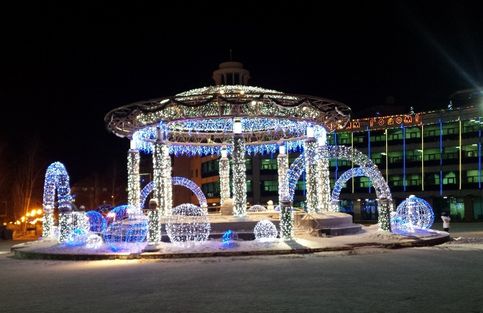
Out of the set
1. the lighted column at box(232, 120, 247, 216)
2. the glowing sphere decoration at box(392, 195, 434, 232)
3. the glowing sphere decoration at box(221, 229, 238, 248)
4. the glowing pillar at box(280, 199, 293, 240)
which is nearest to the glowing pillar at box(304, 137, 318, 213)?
the lighted column at box(232, 120, 247, 216)

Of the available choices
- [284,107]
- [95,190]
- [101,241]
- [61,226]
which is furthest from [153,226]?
[95,190]

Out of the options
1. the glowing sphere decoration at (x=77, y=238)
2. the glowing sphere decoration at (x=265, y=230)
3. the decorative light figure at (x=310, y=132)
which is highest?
the decorative light figure at (x=310, y=132)

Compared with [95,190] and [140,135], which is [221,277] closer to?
[140,135]

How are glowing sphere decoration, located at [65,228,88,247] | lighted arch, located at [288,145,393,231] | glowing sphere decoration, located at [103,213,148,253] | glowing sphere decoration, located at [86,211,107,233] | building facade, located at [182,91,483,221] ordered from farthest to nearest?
building facade, located at [182,91,483,221] < glowing sphere decoration, located at [86,211,107,233] < lighted arch, located at [288,145,393,231] < glowing sphere decoration, located at [65,228,88,247] < glowing sphere decoration, located at [103,213,148,253]

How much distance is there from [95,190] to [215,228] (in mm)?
63689

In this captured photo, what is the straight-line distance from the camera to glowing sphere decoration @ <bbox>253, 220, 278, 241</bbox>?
2433cm

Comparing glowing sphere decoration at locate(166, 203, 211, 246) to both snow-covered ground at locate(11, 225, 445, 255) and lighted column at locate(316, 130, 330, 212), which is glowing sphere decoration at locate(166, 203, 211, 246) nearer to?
snow-covered ground at locate(11, 225, 445, 255)

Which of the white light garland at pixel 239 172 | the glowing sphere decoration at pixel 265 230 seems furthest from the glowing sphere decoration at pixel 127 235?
the glowing sphere decoration at pixel 265 230

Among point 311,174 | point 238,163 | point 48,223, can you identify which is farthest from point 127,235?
point 311,174

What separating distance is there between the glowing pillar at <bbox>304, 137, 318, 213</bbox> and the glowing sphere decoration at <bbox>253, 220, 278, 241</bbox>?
5316mm

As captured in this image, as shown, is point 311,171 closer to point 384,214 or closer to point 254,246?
point 384,214

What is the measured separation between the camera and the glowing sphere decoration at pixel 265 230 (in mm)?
24328

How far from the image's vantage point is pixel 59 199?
27.2 meters

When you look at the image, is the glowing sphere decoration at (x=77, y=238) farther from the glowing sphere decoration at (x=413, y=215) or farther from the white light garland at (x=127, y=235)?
the glowing sphere decoration at (x=413, y=215)
